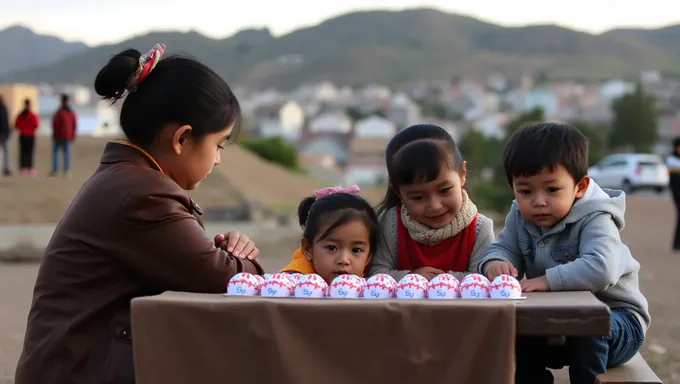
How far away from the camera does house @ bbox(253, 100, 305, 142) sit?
116 metres

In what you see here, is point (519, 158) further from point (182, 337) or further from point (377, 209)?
point (182, 337)

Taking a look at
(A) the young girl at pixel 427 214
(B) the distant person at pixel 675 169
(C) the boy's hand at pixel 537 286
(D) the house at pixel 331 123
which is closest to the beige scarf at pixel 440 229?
(A) the young girl at pixel 427 214

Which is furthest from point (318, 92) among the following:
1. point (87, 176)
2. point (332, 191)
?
point (332, 191)

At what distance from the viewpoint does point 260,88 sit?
167 meters

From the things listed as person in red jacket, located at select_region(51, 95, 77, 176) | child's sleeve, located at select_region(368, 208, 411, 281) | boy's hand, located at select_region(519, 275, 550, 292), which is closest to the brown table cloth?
boy's hand, located at select_region(519, 275, 550, 292)

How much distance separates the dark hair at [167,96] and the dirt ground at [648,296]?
129 inches

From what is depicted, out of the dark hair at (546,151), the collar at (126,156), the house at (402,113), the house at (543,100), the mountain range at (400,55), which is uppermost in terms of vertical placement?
the mountain range at (400,55)

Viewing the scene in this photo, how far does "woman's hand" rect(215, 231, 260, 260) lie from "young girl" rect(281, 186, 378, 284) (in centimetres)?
20

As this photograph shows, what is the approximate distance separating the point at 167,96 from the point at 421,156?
2.81ft

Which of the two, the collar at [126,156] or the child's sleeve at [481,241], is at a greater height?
the collar at [126,156]

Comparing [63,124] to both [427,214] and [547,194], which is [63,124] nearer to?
[427,214]

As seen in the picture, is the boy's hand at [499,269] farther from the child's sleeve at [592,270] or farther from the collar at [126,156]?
the collar at [126,156]

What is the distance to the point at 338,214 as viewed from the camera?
11.6ft

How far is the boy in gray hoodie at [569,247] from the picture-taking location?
315 centimetres
